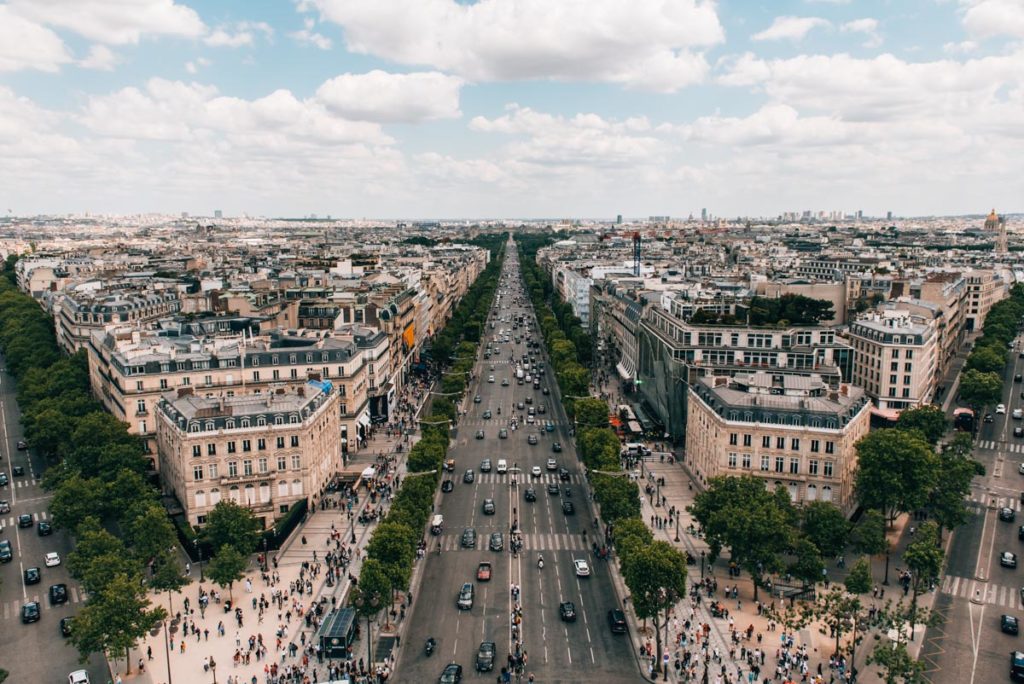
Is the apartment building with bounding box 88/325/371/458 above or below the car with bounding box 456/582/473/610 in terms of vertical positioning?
above

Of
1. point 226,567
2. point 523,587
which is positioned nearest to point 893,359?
point 523,587

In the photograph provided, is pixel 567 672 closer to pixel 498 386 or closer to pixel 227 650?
pixel 227 650

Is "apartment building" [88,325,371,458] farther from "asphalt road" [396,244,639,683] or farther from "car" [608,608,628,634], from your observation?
"car" [608,608,628,634]

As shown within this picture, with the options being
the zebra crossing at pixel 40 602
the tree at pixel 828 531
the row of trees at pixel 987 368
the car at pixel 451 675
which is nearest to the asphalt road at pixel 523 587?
the car at pixel 451 675

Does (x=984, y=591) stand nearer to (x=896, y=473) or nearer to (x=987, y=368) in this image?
(x=896, y=473)

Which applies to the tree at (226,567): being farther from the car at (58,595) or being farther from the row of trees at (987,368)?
the row of trees at (987,368)

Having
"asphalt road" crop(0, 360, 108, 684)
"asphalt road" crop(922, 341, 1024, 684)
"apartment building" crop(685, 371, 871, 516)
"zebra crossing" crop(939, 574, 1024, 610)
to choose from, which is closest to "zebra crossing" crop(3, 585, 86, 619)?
"asphalt road" crop(0, 360, 108, 684)
